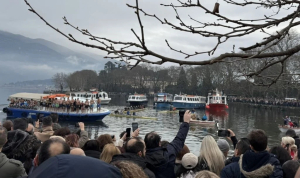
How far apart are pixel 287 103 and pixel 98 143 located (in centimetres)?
5849

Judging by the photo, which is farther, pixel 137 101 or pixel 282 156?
pixel 137 101

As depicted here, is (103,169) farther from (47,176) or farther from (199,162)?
(199,162)

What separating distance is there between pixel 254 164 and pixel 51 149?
2.16 m

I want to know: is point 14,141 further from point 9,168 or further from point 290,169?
point 290,169

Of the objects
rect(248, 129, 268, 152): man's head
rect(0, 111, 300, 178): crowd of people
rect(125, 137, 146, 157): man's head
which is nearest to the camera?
rect(0, 111, 300, 178): crowd of people

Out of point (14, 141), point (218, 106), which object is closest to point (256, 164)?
point (14, 141)

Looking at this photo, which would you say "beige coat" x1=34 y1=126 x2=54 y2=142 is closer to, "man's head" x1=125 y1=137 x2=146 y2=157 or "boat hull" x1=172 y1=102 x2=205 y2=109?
"man's head" x1=125 y1=137 x2=146 y2=157

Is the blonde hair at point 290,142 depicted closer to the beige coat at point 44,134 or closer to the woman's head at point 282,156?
the woman's head at point 282,156

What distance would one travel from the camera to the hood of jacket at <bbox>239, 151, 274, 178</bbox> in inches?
126

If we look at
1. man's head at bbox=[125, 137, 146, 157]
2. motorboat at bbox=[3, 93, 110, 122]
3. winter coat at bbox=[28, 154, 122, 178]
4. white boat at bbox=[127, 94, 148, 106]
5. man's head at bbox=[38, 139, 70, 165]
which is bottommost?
motorboat at bbox=[3, 93, 110, 122]

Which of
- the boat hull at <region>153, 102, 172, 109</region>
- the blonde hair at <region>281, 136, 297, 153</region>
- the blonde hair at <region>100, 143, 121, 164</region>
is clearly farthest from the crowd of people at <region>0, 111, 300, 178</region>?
the boat hull at <region>153, 102, 172, 109</region>

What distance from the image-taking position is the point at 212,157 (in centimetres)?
384

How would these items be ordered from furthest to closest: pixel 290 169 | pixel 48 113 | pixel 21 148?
1. pixel 48 113
2. pixel 21 148
3. pixel 290 169

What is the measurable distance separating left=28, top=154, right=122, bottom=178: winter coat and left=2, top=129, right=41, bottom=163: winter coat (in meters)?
3.23
